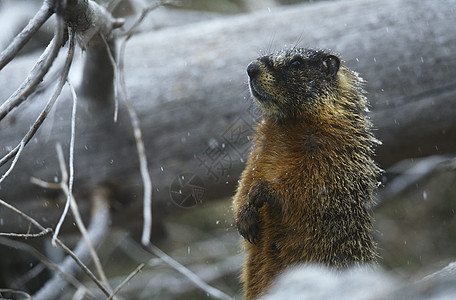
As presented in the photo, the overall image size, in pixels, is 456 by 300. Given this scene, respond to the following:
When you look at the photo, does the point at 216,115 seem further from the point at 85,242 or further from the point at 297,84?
the point at 85,242

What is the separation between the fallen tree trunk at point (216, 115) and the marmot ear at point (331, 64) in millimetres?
972

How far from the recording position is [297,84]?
276cm

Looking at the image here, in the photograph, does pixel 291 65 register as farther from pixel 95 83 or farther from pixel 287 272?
pixel 95 83

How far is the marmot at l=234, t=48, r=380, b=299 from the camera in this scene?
2516 millimetres

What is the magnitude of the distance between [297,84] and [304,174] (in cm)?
53

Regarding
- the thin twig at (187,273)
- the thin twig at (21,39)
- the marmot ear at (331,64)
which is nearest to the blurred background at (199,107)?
the thin twig at (187,273)

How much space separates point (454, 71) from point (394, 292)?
312cm

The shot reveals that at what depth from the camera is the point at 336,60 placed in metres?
2.89

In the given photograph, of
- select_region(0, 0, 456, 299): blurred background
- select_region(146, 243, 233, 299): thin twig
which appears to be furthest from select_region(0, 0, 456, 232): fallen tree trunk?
select_region(146, 243, 233, 299): thin twig

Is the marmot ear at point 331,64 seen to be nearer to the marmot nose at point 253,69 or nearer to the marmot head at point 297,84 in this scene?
the marmot head at point 297,84

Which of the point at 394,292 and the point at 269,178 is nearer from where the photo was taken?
the point at 394,292

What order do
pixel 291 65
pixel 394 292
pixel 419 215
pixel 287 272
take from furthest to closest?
1. pixel 419 215
2. pixel 291 65
3. pixel 287 272
4. pixel 394 292

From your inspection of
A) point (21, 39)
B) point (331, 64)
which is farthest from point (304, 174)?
point (21, 39)

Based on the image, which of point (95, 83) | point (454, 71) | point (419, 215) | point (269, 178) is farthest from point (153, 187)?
point (419, 215)
